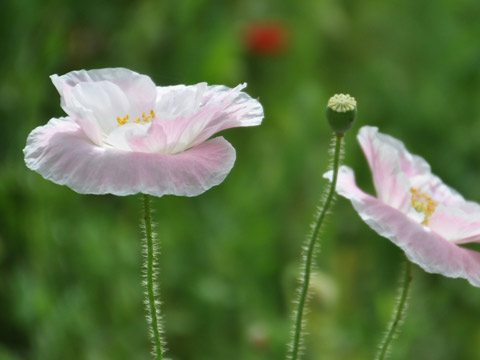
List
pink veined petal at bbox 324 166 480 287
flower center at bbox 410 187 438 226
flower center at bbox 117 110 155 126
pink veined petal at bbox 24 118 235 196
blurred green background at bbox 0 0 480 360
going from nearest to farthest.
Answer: pink veined petal at bbox 24 118 235 196, pink veined petal at bbox 324 166 480 287, flower center at bbox 117 110 155 126, flower center at bbox 410 187 438 226, blurred green background at bbox 0 0 480 360

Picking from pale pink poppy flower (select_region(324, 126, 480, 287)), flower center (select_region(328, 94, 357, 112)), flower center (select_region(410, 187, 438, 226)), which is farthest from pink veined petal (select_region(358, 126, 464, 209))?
flower center (select_region(328, 94, 357, 112))

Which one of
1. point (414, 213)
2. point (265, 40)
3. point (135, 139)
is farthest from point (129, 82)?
point (265, 40)

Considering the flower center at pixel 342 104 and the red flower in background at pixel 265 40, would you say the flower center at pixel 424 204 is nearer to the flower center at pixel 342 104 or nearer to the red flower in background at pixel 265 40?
the flower center at pixel 342 104

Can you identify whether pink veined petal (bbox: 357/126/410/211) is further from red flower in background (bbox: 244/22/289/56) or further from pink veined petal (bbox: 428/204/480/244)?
red flower in background (bbox: 244/22/289/56)

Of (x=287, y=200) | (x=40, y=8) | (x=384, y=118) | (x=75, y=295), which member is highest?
(x=40, y=8)

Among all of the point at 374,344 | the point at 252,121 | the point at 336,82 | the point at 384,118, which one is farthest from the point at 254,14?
the point at 252,121

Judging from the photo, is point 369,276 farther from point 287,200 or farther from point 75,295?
point 75,295
